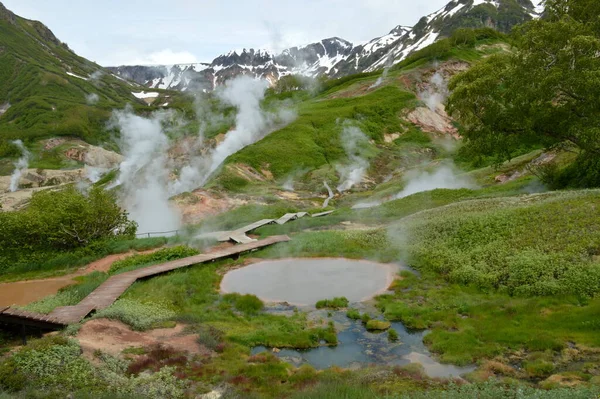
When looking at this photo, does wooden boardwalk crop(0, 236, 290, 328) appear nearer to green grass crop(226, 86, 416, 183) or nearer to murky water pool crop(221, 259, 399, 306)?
murky water pool crop(221, 259, 399, 306)

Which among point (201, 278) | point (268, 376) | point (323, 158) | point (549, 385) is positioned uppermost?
point (323, 158)

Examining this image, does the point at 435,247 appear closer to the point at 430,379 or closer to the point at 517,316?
the point at 517,316

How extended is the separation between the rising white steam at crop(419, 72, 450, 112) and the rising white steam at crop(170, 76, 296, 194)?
25.5 meters

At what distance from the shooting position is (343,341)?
15.1 metres

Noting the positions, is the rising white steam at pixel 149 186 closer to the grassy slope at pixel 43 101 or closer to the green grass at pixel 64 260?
the green grass at pixel 64 260

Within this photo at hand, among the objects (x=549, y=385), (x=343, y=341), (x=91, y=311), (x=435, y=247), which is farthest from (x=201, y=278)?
(x=549, y=385)

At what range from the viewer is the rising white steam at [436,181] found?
42375 millimetres

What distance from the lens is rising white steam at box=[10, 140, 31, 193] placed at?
290 ft

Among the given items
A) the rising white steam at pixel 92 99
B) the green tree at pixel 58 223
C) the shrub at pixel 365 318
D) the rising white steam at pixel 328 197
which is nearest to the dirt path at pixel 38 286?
the green tree at pixel 58 223

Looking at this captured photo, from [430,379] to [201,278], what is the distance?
1363cm

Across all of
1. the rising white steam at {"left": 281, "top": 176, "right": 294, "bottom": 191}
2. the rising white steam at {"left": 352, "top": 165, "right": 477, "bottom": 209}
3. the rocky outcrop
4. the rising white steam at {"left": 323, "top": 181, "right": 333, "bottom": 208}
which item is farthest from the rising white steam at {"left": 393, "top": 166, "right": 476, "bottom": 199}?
the rocky outcrop

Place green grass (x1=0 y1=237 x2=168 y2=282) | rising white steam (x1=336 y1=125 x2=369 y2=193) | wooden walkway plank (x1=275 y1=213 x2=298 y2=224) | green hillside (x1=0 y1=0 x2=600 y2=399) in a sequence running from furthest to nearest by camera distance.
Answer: rising white steam (x1=336 y1=125 x2=369 y2=193)
wooden walkway plank (x1=275 y1=213 x2=298 y2=224)
green grass (x1=0 y1=237 x2=168 y2=282)
green hillside (x1=0 y1=0 x2=600 y2=399)

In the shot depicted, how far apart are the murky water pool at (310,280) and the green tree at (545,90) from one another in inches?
554

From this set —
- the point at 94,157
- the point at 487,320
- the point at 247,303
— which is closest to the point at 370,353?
the point at 487,320
